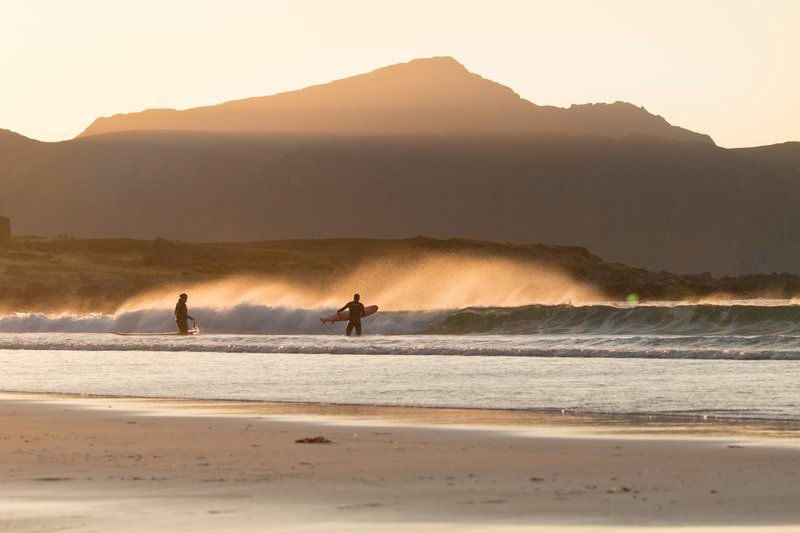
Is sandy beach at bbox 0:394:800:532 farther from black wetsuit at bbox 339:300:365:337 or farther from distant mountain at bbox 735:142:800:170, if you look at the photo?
distant mountain at bbox 735:142:800:170

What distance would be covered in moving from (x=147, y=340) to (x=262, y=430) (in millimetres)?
32115

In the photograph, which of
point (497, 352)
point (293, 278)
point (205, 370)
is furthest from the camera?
point (293, 278)

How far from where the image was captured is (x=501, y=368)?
98.4ft

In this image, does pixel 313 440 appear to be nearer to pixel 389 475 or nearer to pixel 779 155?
pixel 389 475

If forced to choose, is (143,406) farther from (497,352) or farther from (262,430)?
(497,352)

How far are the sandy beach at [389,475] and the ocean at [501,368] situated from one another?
321cm

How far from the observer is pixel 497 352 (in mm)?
36188

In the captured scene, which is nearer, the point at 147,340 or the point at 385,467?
the point at 385,467

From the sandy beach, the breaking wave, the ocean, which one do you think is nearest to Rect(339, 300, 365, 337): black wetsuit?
the ocean

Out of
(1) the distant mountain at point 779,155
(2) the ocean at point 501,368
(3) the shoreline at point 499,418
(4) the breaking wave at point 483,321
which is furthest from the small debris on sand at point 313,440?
(1) the distant mountain at point 779,155

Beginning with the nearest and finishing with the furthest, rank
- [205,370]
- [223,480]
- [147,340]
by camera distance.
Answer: [223,480], [205,370], [147,340]

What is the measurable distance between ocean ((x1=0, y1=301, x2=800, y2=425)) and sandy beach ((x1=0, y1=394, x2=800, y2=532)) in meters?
3.21

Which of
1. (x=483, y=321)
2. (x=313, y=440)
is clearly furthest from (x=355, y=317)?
(x=313, y=440)

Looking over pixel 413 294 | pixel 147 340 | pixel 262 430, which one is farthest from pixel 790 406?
pixel 413 294
